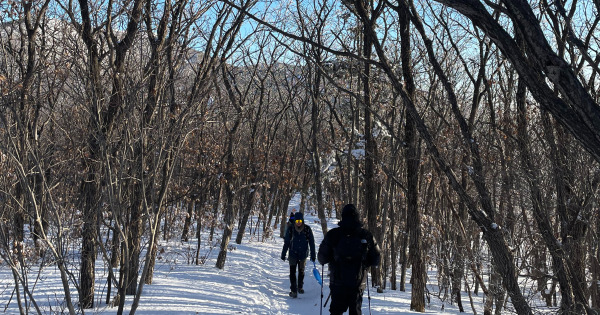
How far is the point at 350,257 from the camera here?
603 centimetres

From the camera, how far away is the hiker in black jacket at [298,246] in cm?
1011

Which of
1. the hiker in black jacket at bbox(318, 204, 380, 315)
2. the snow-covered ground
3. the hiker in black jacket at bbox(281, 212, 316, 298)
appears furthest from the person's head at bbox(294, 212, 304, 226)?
the hiker in black jacket at bbox(318, 204, 380, 315)

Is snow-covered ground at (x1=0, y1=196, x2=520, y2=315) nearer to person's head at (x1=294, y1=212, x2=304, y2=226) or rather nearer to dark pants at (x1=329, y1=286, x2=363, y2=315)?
person's head at (x1=294, y1=212, x2=304, y2=226)

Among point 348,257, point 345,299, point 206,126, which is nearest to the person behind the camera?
point 348,257

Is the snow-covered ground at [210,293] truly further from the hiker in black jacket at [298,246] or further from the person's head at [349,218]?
the person's head at [349,218]

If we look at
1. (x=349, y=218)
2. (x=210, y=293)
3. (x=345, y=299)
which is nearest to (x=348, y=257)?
(x=349, y=218)

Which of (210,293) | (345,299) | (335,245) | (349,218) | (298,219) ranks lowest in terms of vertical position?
(210,293)

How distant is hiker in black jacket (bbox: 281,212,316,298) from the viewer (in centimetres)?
1011

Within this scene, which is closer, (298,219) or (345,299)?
(345,299)

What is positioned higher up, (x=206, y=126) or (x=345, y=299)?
(x=206, y=126)

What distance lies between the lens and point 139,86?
4.88m

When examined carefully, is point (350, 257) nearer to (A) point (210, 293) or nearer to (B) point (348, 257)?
(B) point (348, 257)

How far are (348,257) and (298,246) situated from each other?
14.0 feet

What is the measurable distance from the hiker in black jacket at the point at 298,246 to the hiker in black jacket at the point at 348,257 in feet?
12.5
